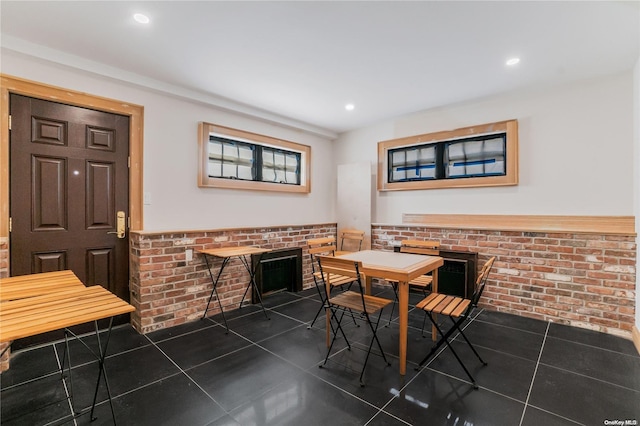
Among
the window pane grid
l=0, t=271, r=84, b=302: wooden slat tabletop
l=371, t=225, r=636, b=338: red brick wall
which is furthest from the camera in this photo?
the window pane grid

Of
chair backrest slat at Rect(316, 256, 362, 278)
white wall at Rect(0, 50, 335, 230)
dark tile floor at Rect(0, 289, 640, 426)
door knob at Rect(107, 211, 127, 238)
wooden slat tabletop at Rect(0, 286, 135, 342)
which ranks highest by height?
white wall at Rect(0, 50, 335, 230)

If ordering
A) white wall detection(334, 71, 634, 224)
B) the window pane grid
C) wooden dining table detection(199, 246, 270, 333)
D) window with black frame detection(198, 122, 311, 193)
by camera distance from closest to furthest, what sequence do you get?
white wall detection(334, 71, 634, 224), wooden dining table detection(199, 246, 270, 333), window with black frame detection(198, 122, 311, 193), the window pane grid

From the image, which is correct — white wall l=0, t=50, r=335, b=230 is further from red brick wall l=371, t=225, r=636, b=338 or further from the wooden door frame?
red brick wall l=371, t=225, r=636, b=338

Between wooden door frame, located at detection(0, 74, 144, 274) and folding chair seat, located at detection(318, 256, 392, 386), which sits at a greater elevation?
wooden door frame, located at detection(0, 74, 144, 274)

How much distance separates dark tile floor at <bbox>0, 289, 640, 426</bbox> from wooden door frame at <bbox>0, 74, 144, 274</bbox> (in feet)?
4.16

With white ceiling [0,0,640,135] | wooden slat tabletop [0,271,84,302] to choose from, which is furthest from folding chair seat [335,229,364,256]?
wooden slat tabletop [0,271,84,302]

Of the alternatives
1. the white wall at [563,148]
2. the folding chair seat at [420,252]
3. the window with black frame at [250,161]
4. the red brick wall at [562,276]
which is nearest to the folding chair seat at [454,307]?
the folding chair seat at [420,252]

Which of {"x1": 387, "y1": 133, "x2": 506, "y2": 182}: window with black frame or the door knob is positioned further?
{"x1": 387, "y1": 133, "x2": 506, "y2": 182}: window with black frame

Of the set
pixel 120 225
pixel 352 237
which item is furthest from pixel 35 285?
pixel 352 237

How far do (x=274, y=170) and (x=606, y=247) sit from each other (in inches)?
164

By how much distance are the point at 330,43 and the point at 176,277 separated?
2856 millimetres

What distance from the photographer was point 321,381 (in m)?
2.18

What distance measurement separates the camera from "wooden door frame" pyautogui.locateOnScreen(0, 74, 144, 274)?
2.51 metres

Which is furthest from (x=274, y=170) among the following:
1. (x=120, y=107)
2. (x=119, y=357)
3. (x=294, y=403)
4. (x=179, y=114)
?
(x=294, y=403)
